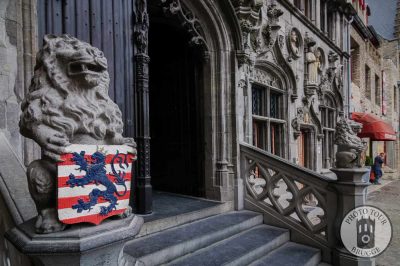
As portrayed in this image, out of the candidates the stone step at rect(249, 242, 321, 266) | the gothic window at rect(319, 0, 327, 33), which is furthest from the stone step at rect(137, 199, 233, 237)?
the gothic window at rect(319, 0, 327, 33)

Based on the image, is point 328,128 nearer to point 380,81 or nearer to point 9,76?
point 9,76

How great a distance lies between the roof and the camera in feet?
69.7

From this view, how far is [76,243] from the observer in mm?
1307

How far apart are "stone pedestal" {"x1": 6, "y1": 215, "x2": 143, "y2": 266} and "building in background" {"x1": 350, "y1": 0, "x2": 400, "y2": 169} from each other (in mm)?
13851

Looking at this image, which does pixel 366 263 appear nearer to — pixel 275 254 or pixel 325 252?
pixel 325 252

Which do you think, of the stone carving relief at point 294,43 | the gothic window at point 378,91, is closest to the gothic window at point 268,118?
the stone carving relief at point 294,43

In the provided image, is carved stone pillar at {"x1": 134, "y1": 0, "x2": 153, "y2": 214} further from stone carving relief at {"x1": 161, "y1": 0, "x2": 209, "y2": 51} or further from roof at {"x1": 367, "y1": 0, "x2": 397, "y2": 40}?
roof at {"x1": 367, "y1": 0, "x2": 397, "y2": 40}

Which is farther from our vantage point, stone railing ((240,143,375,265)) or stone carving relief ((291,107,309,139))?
stone carving relief ((291,107,309,139))

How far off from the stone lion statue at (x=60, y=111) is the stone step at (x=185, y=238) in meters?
1.14

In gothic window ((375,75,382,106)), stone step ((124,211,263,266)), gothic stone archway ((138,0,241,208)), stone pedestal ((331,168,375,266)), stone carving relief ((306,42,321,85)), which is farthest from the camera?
gothic window ((375,75,382,106))

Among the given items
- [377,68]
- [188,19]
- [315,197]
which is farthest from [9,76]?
[377,68]

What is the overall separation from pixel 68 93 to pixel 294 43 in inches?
293

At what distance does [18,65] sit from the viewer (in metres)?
2.58

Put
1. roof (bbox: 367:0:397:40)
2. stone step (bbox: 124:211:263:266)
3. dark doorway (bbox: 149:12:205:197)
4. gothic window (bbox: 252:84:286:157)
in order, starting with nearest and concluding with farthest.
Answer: stone step (bbox: 124:211:263:266)
dark doorway (bbox: 149:12:205:197)
gothic window (bbox: 252:84:286:157)
roof (bbox: 367:0:397:40)
